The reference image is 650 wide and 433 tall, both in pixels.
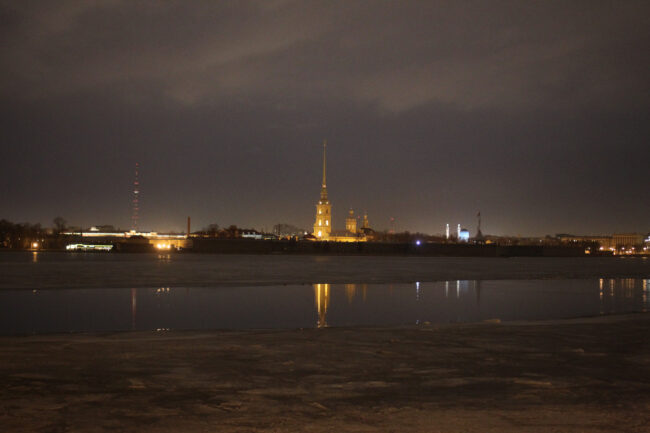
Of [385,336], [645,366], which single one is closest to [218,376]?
[385,336]

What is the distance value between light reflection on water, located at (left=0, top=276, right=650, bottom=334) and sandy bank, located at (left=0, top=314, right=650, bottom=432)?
2538 millimetres

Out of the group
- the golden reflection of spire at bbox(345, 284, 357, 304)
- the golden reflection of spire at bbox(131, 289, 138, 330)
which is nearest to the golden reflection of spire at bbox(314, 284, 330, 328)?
the golden reflection of spire at bbox(345, 284, 357, 304)

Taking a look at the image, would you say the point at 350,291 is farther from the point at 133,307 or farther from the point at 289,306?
the point at 133,307

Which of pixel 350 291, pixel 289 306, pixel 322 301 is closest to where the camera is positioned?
pixel 289 306

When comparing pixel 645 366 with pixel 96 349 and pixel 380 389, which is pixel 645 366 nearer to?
pixel 380 389

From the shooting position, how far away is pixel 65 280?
3111 cm

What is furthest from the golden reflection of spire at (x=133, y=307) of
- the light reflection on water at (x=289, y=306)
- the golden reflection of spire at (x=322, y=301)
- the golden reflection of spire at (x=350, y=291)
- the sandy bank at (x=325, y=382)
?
the golden reflection of spire at (x=350, y=291)

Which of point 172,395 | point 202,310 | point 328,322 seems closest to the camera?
point 172,395

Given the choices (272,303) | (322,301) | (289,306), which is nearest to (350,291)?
(322,301)

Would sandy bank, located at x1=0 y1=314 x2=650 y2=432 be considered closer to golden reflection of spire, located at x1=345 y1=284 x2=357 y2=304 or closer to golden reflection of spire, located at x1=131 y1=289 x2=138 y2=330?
golden reflection of spire, located at x1=131 y1=289 x2=138 y2=330

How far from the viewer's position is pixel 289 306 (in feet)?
66.6

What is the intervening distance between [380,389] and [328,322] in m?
7.98

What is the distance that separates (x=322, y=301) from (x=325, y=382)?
13.1 meters

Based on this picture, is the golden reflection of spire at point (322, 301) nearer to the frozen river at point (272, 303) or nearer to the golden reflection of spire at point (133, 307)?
the frozen river at point (272, 303)
